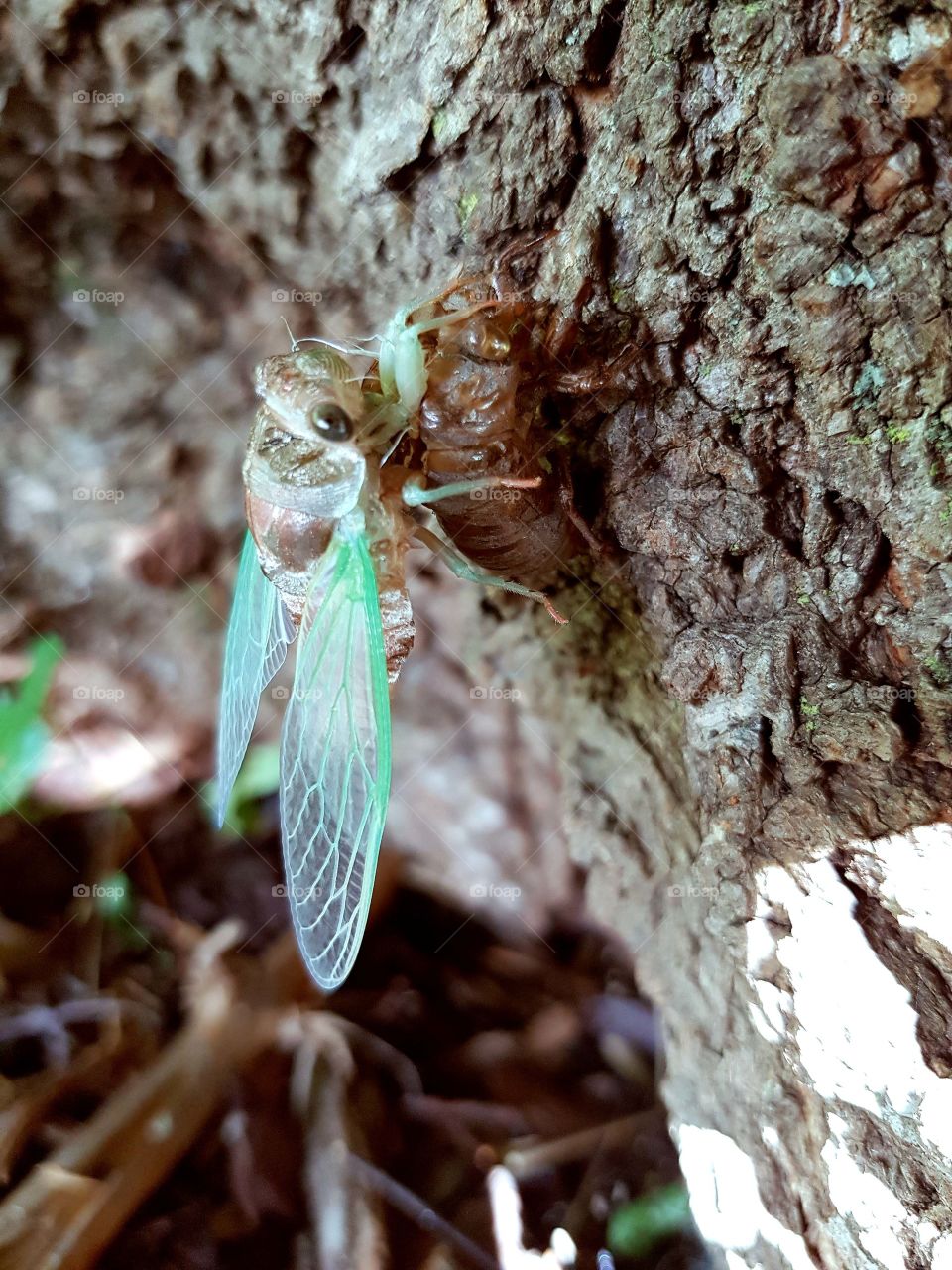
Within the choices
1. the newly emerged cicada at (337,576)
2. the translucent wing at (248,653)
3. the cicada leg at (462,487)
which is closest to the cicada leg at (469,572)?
the newly emerged cicada at (337,576)

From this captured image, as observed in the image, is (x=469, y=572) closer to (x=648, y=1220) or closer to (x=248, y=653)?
(x=248, y=653)

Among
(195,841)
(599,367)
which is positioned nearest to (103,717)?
(195,841)

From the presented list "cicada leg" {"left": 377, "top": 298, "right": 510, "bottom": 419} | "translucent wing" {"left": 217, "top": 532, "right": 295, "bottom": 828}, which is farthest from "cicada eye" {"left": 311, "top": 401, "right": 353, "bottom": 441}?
"translucent wing" {"left": 217, "top": 532, "right": 295, "bottom": 828}

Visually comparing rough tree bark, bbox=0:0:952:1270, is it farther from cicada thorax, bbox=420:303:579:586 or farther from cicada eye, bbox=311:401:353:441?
cicada eye, bbox=311:401:353:441

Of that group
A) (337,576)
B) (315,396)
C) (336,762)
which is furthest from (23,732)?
(315,396)

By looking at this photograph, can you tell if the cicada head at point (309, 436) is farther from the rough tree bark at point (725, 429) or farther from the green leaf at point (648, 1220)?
the green leaf at point (648, 1220)

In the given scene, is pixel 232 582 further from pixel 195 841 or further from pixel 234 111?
Answer: pixel 234 111
